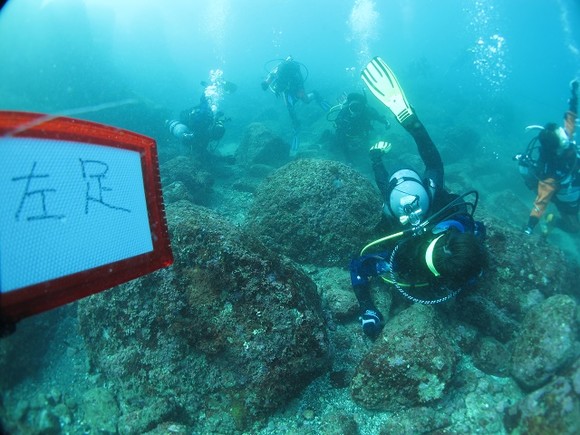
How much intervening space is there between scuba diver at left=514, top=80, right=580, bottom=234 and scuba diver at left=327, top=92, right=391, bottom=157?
3.92m

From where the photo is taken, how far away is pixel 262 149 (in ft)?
38.5

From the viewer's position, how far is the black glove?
3.78 metres

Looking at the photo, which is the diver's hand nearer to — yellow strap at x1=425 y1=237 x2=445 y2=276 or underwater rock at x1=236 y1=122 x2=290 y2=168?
yellow strap at x1=425 y1=237 x2=445 y2=276

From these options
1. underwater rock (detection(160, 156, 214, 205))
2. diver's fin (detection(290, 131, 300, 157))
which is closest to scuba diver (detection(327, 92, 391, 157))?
diver's fin (detection(290, 131, 300, 157))

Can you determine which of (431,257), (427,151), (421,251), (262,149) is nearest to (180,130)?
(262,149)

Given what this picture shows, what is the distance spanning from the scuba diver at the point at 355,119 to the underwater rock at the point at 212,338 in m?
7.78

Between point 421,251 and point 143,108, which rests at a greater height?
point 143,108

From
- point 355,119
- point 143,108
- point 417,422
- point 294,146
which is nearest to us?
point 417,422

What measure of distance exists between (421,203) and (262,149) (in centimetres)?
866

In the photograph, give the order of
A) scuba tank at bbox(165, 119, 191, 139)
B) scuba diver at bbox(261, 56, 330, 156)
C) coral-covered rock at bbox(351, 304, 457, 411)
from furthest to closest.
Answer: scuba diver at bbox(261, 56, 330, 156) < scuba tank at bbox(165, 119, 191, 139) < coral-covered rock at bbox(351, 304, 457, 411)

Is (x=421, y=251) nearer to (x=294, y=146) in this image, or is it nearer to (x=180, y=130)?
(x=180, y=130)

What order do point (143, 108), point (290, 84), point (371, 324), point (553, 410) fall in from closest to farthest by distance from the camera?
1. point (553, 410)
2. point (371, 324)
3. point (290, 84)
4. point (143, 108)

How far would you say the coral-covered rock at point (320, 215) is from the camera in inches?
206

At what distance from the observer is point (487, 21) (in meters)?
96.5
